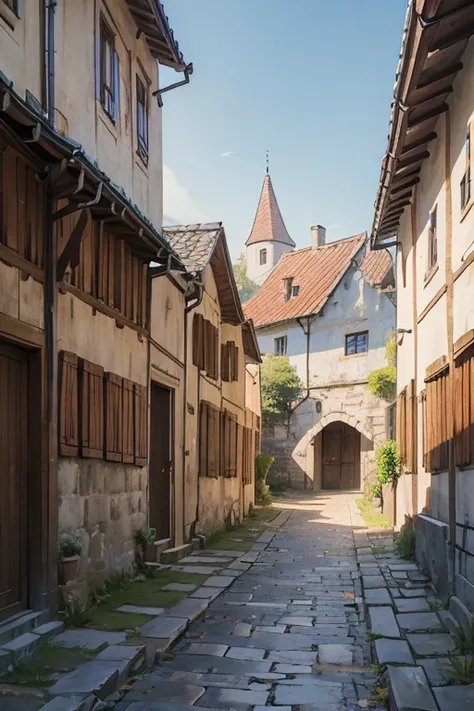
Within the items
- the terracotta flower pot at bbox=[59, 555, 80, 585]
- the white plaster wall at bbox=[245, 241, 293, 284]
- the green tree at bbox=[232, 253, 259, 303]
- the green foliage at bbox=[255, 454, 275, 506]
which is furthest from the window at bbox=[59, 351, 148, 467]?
the green tree at bbox=[232, 253, 259, 303]

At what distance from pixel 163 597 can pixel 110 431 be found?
184 centimetres

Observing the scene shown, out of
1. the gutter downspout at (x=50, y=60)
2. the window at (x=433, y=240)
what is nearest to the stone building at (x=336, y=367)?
the window at (x=433, y=240)

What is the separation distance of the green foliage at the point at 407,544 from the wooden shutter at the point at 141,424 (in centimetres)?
412

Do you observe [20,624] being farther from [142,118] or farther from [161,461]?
[142,118]

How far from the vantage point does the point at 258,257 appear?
53250mm

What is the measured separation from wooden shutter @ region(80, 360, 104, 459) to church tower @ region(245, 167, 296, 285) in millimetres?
44705

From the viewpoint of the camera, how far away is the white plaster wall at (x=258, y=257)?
52.0 meters

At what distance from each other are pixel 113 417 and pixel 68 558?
6.45 feet

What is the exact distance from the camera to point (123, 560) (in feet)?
27.2

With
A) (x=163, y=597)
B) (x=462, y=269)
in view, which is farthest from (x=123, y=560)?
(x=462, y=269)

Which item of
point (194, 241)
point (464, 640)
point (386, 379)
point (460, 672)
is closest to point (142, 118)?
point (194, 241)

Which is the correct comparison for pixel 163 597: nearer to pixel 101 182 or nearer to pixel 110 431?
pixel 110 431

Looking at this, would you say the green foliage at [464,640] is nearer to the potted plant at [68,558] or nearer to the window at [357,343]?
the potted plant at [68,558]

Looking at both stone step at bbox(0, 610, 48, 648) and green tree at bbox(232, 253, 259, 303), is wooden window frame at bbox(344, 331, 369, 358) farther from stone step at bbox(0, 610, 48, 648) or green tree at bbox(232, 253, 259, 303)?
green tree at bbox(232, 253, 259, 303)
